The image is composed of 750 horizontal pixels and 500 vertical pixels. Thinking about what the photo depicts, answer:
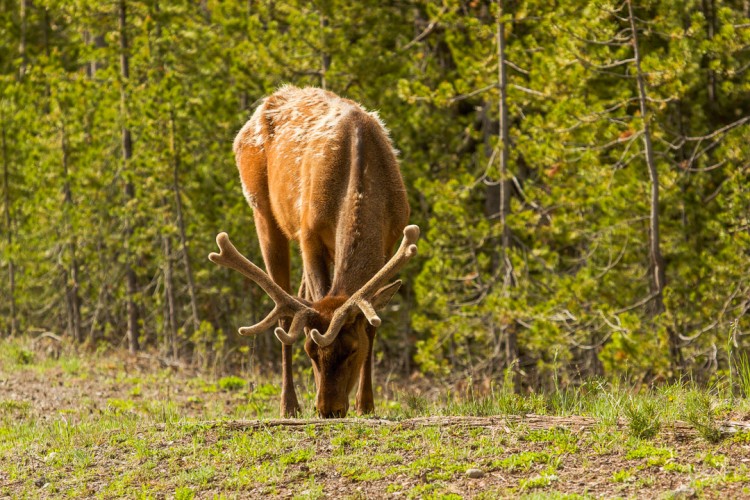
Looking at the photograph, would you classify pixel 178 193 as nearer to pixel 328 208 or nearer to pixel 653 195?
pixel 653 195

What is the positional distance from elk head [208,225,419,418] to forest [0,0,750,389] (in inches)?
132

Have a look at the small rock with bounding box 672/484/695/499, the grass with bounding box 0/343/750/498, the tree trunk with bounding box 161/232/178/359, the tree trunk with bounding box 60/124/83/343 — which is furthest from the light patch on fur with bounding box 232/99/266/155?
the tree trunk with bounding box 60/124/83/343

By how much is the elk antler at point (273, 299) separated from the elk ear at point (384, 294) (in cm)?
49

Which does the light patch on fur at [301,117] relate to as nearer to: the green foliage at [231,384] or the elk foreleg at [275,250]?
the elk foreleg at [275,250]

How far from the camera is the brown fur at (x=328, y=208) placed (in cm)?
768

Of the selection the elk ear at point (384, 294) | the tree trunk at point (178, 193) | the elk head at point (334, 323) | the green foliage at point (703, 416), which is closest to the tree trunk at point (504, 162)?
the tree trunk at point (178, 193)

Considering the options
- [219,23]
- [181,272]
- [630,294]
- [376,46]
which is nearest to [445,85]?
[376,46]

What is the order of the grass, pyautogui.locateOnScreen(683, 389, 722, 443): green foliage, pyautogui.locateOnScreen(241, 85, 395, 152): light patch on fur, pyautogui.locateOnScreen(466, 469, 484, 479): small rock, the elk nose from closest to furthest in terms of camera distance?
the grass < pyautogui.locateOnScreen(466, 469, 484, 479): small rock < pyautogui.locateOnScreen(683, 389, 722, 443): green foliage < the elk nose < pyautogui.locateOnScreen(241, 85, 395, 152): light patch on fur

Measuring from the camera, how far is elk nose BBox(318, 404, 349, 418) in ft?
24.5

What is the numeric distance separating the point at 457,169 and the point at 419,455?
11524 millimetres

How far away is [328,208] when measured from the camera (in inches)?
330

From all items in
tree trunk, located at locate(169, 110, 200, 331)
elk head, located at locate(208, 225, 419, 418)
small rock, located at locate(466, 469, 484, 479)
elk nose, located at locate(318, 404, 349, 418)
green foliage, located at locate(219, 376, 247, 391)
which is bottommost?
green foliage, located at locate(219, 376, 247, 391)

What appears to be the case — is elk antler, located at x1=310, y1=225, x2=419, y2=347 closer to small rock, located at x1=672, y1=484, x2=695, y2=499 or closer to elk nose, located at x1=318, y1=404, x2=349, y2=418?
elk nose, located at x1=318, y1=404, x2=349, y2=418

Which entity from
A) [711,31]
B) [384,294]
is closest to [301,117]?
[384,294]
